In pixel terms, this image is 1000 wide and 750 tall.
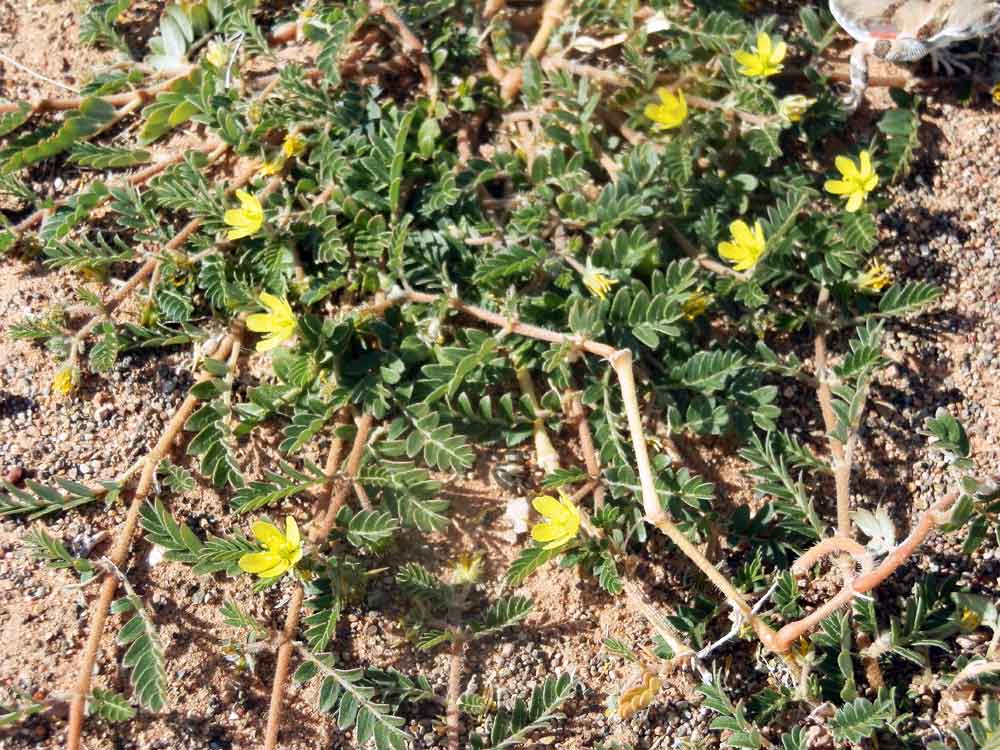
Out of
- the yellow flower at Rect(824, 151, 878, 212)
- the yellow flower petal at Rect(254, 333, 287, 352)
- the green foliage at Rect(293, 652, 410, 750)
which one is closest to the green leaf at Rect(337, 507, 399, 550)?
the green foliage at Rect(293, 652, 410, 750)

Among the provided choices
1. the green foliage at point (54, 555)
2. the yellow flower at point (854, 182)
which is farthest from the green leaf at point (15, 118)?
the yellow flower at point (854, 182)

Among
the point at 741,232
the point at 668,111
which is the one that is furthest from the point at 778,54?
the point at 741,232

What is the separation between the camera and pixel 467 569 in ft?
8.76

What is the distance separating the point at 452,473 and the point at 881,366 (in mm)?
1268

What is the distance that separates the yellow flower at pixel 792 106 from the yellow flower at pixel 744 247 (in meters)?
0.40

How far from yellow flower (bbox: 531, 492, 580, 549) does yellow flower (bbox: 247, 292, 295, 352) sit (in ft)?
2.65

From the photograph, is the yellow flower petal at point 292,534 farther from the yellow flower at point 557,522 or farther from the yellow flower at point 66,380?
the yellow flower at point 66,380

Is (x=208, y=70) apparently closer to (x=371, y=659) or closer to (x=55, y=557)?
(x=55, y=557)

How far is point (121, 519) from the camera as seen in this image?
2730 mm

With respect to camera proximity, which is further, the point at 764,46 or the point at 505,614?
the point at 764,46

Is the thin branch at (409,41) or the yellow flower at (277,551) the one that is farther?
the thin branch at (409,41)

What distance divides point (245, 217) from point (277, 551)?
947 mm

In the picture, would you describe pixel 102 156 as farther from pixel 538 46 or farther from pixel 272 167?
pixel 538 46

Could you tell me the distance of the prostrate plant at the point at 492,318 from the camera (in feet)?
8.23
